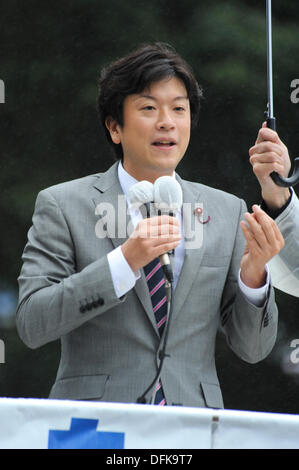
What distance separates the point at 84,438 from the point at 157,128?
3.91 ft

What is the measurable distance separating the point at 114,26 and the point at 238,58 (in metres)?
0.70

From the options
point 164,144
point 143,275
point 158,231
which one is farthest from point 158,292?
point 164,144

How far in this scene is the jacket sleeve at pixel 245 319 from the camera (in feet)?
8.70

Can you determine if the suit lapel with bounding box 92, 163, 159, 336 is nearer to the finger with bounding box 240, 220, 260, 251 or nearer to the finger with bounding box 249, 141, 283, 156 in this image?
the finger with bounding box 240, 220, 260, 251

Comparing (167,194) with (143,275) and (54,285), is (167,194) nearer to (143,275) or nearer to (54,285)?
(143,275)

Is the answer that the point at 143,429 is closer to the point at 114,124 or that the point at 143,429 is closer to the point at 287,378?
the point at 114,124

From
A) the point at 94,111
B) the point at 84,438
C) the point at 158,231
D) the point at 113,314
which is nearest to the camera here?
the point at 84,438

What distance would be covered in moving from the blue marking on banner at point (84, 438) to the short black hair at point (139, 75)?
128 cm

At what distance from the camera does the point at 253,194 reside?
4.81 meters

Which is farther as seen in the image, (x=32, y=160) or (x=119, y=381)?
(x=32, y=160)

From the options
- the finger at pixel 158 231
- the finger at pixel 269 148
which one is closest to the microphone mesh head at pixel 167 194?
the finger at pixel 158 231

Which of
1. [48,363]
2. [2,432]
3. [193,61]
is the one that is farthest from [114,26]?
[2,432]

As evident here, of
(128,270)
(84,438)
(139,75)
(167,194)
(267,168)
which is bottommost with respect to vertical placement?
(84,438)

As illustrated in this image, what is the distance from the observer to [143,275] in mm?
2703
